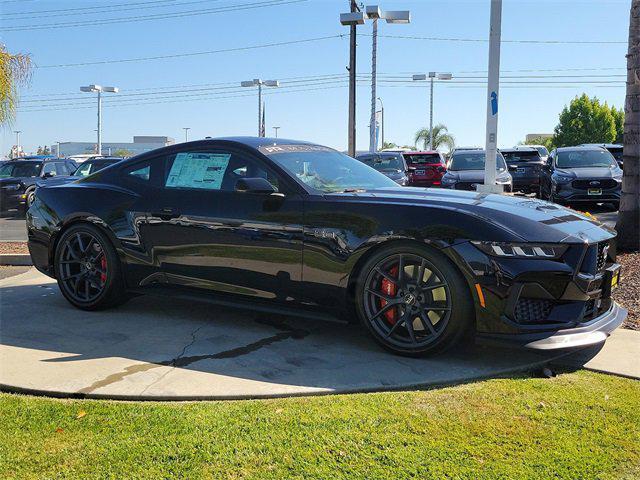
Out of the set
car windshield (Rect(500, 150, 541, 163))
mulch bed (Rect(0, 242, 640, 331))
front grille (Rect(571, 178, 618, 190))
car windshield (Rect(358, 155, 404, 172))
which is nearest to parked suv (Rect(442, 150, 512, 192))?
car windshield (Rect(358, 155, 404, 172))

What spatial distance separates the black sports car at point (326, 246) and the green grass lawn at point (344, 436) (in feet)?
1.89

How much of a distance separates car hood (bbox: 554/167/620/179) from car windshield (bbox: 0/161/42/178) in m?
14.2

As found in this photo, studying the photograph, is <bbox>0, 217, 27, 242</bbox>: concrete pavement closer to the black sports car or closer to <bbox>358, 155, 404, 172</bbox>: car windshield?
the black sports car

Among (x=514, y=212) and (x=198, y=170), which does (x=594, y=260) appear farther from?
(x=198, y=170)

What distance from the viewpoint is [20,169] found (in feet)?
58.4

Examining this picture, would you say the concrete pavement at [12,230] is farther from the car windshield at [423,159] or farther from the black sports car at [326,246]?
the car windshield at [423,159]

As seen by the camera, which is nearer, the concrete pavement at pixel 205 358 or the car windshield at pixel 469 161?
the concrete pavement at pixel 205 358

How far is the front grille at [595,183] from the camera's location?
14.1 metres

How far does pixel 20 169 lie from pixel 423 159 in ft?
40.0

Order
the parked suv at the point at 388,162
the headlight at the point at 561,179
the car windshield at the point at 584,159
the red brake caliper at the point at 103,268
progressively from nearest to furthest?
1. the red brake caliper at the point at 103,268
2. the headlight at the point at 561,179
3. the car windshield at the point at 584,159
4. the parked suv at the point at 388,162

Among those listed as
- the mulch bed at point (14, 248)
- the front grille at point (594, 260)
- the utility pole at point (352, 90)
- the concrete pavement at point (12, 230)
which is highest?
the utility pole at point (352, 90)

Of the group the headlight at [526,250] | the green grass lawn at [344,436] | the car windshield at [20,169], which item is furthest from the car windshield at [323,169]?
the car windshield at [20,169]

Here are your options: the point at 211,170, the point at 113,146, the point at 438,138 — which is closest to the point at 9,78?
the point at 211,170

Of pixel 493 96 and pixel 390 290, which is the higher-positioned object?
pixel 493 96
